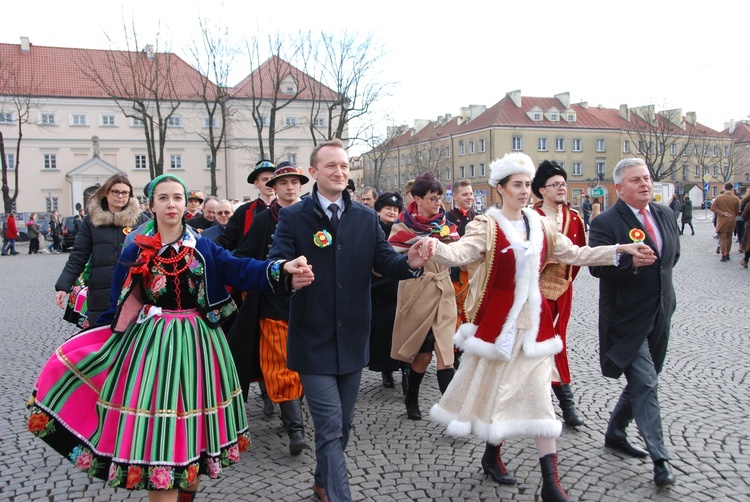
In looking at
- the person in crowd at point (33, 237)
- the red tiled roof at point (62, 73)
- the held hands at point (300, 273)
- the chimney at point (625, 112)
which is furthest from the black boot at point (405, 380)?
the chimney at point (625, 112)

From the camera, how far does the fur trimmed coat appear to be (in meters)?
6.00

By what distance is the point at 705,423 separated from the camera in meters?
5.26

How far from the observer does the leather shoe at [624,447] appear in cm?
463

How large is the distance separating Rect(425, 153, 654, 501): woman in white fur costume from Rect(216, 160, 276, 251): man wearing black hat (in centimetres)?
A: 242

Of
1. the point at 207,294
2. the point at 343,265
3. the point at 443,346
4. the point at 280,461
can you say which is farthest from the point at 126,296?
the point at 443,346

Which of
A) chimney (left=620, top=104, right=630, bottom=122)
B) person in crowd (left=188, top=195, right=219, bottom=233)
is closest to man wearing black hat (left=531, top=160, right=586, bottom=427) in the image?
person in crowd (left=188, top=195, right=219, bottom=233)

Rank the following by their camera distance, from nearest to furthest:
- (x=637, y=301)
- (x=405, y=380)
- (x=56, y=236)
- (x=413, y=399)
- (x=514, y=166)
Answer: (x=514, y=166) < (x=637, y=301) < (x=413, y=399) < (x=405, y=380) < (x=56, y=236)

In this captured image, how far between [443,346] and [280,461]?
5.44 feet

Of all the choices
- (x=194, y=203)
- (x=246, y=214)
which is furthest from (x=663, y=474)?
(x=194, y=203)

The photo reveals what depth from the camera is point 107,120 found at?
190 ft

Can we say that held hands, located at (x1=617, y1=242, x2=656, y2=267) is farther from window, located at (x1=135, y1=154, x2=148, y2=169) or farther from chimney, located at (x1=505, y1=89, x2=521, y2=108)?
chimney, located at (x1=505, y1=89, x2=521, y2=108)

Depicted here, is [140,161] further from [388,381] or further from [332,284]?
[332,284]

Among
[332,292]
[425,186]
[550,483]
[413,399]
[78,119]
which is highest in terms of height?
[78,119]

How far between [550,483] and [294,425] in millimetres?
2042
